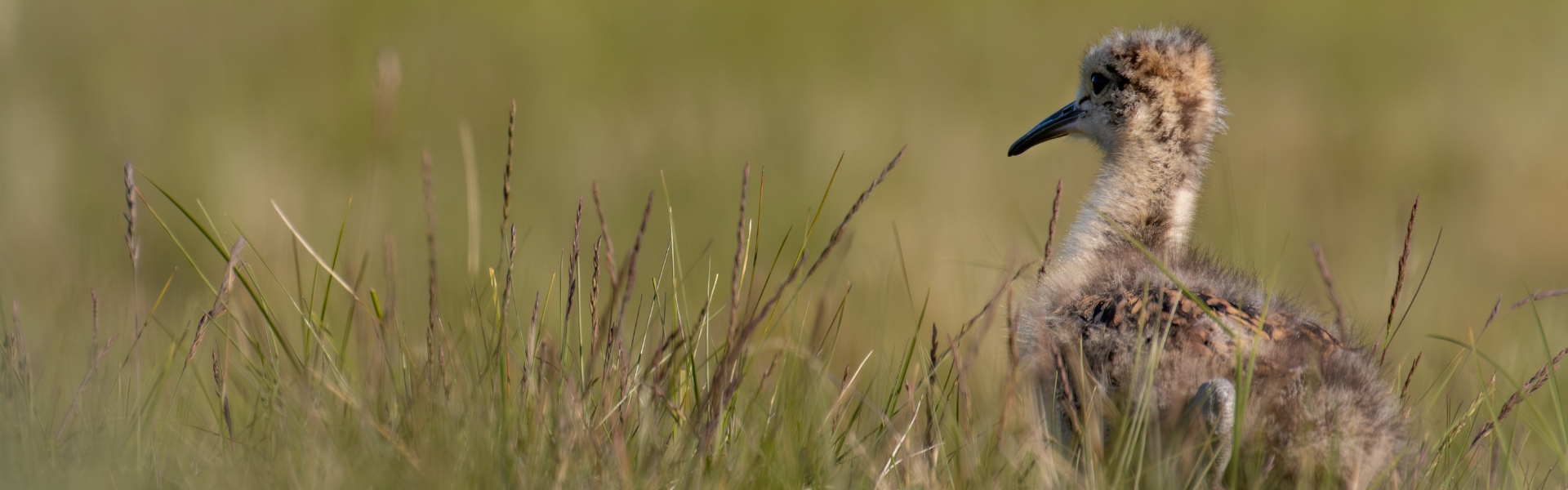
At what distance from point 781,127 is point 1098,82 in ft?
18.3

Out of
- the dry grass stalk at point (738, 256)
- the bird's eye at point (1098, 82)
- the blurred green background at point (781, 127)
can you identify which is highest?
the bird's eye at point (1098, 82)

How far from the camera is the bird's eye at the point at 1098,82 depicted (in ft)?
12.3

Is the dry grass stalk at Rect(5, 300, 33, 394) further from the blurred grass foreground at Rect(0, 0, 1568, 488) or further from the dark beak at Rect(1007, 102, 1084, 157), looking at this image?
the dark beak at Rect(1007, 102, 1084, 157)

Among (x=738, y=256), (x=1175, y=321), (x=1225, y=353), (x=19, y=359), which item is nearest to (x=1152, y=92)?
(x=1175, y=321)

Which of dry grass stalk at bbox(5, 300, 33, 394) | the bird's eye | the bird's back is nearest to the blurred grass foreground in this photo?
dry grass stalk at bbox(5, 300, 33, 394)

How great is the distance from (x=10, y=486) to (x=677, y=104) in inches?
317

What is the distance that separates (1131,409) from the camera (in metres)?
2.54

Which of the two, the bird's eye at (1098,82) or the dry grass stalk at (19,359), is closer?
the dry grass stalk at (19,359)

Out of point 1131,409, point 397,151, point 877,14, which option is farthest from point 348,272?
point 877,14

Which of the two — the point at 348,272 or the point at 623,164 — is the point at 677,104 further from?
the point at 348,272

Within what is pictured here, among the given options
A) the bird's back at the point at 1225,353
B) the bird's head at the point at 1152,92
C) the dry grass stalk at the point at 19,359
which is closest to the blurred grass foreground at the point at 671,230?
the dry grass stalk at the point at 19,359

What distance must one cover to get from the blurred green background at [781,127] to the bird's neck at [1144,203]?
126 centimetres

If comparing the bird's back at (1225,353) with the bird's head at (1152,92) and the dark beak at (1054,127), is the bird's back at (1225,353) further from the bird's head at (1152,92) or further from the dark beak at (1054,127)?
the dark beak at (1054,127)

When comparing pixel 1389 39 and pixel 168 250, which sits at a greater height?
pixel 1389 39
